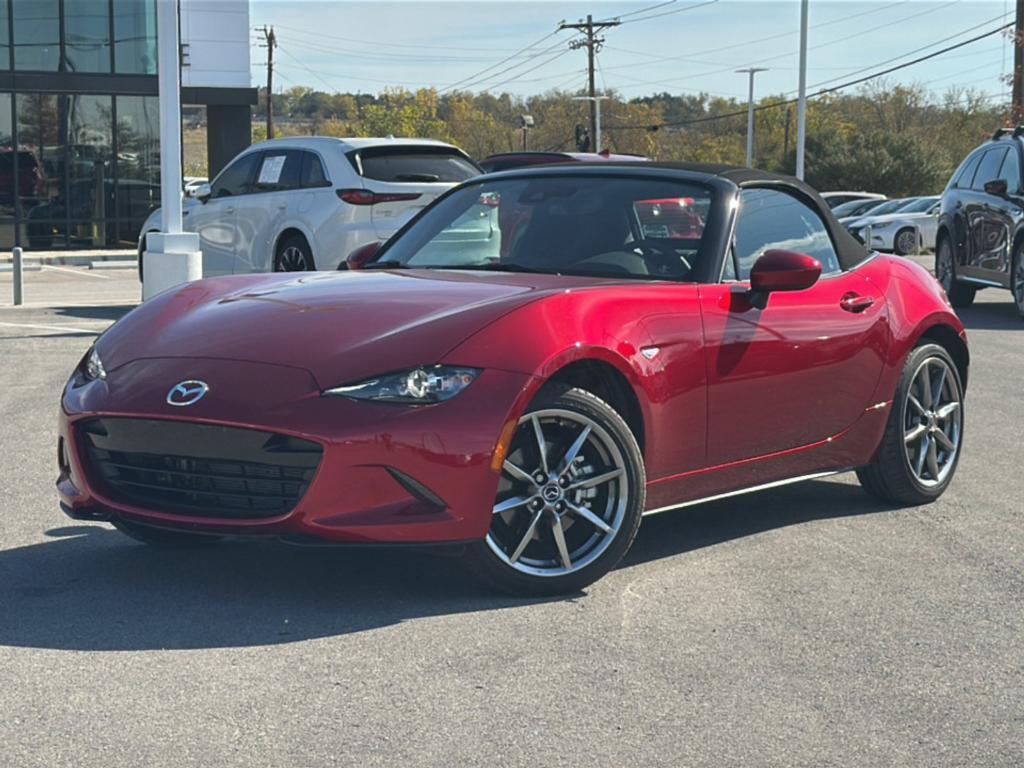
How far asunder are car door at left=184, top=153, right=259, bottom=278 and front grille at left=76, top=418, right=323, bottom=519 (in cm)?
1027

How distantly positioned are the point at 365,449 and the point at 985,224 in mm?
13298

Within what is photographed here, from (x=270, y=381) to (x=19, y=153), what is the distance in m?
29.2

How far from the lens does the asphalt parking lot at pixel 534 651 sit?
3623mm

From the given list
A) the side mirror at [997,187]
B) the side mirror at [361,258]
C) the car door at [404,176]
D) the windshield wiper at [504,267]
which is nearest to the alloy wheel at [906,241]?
the side mirror at [997,187]

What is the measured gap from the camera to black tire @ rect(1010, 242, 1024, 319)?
51.8 feet

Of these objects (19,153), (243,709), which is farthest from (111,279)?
(243,709)

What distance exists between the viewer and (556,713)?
12.6 ft

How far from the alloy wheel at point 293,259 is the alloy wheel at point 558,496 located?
924cm

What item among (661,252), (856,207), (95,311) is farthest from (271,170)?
(856,207)

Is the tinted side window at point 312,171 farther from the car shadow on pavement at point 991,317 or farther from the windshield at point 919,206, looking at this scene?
the windshield at point 919,206

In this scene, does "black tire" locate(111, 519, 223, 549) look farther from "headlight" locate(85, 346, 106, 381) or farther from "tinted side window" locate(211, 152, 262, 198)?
"tinted side window" locate(211, 152, 262, 198)

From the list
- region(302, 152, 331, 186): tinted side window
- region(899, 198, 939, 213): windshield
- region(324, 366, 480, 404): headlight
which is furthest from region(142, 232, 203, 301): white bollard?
region(899, 198, 939, 213): windshield

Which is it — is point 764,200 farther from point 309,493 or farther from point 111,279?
point 111,279

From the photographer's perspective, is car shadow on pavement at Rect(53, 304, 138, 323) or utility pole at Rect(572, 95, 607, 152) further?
utility pole at Rect(572, 95, 607, 152)
